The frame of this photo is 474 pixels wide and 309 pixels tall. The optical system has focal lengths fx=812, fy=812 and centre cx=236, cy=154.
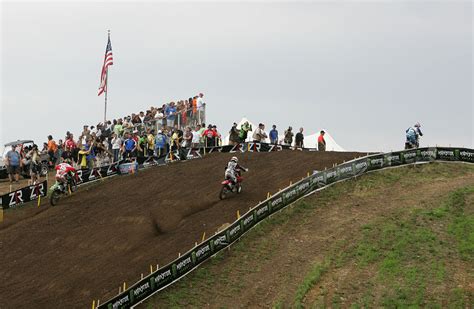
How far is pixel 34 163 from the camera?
1442 inches

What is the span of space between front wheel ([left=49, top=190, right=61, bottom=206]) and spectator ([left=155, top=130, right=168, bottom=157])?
6.54 m

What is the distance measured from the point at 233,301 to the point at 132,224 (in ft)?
23.6

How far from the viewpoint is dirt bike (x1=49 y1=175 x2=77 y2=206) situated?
32938 millimetres

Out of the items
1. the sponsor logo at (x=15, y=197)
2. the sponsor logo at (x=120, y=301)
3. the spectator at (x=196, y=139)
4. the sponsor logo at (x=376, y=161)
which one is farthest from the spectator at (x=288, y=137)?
the sponsor logo at (x=120, y=301)

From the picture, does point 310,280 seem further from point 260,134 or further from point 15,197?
point 260,134

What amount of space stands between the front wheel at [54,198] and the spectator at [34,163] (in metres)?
2.76

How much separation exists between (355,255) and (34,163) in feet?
54.2

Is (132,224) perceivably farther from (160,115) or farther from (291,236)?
(160,115)

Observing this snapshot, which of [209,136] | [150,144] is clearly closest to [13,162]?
[150,144]

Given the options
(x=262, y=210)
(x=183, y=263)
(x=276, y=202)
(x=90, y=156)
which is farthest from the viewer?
(x=90, y=156)

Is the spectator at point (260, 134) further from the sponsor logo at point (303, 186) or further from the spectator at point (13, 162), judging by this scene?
the spectator at point (13, 162)

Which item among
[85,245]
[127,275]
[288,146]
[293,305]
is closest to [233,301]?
[293,305]

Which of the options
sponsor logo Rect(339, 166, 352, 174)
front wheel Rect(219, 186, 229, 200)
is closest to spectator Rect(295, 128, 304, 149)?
sponsor logo Rect(339, 166, 352, 174)

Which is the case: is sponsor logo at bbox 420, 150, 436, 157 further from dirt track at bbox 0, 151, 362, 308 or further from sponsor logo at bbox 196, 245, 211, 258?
sponsor logo at bbox 196, 245, 211, 258
